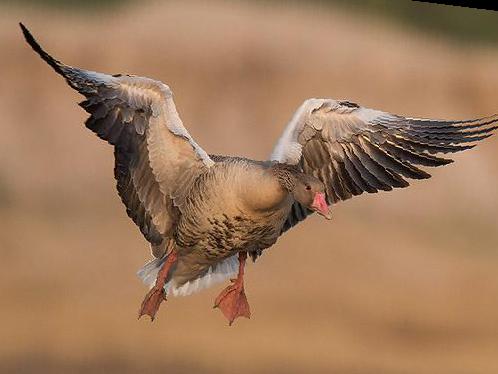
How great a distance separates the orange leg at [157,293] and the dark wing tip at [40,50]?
1063 mm

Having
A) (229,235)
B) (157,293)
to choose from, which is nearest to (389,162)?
(229,235)

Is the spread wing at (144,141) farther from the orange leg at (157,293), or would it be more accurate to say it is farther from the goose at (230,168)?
the orange leg at (157,293)

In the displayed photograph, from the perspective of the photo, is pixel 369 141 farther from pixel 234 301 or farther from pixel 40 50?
pixel 40 50

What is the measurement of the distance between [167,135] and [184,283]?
928mm

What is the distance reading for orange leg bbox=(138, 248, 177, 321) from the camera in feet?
16.1

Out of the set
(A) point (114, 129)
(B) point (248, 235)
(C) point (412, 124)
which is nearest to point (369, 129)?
(C) point (412, 124)

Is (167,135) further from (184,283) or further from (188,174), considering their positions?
(184,283)

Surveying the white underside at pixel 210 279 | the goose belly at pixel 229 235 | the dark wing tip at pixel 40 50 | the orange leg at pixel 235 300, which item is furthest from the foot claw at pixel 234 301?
the dark wing tip at pixel 40 50

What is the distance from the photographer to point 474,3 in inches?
251

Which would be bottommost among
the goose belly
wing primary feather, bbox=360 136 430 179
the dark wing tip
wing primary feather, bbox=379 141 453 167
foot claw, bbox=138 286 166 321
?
foot claw, bbox=138 286 166 321

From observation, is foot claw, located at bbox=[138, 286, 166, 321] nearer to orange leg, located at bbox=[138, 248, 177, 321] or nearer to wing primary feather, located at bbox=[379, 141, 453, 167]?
orange leg, located at bbox=[138, 248, 177, 321]

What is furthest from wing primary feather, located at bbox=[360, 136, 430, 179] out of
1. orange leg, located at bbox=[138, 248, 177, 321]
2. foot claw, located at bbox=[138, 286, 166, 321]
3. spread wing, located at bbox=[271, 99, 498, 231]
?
foot claw, located at bbox=[138, 286, 166, 321]

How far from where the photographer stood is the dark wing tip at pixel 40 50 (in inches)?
160

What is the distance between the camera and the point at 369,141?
4902 millimetres
